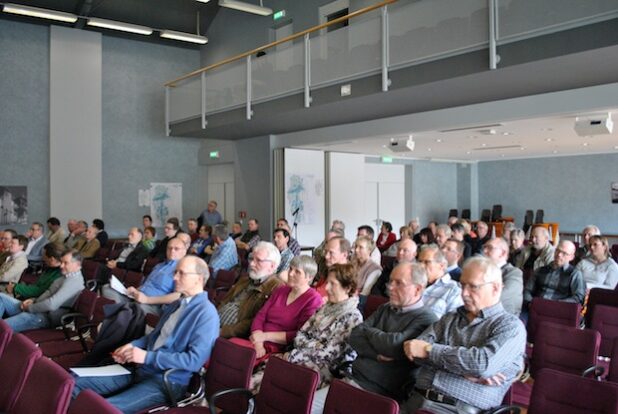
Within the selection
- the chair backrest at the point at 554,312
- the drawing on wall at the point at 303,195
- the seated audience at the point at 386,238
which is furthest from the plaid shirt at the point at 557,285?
the drawing on wall at the point at 303,195

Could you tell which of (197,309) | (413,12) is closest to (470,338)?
(197,309)

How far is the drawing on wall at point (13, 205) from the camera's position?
12.7 meters

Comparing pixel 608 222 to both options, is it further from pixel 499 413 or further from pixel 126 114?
pixel 499 413

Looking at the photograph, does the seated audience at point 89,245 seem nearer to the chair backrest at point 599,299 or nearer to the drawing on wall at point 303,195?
the drawing on wall at point 303,195

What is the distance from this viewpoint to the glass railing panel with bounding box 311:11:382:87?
7.90 metres

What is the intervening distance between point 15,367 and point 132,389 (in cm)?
63

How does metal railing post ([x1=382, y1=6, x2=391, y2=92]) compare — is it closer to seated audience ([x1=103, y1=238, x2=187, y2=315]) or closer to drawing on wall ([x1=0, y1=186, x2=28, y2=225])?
seated audience ([x1=103, y1=238, x2=187, y2=315])

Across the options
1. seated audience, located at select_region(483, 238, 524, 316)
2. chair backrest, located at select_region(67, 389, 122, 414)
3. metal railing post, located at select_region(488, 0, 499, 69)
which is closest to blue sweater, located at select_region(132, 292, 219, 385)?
chair backrest, located at select_region(67, 389, 122, 414)

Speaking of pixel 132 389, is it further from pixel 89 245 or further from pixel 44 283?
pixel 89 245

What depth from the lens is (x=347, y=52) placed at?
27.3ft

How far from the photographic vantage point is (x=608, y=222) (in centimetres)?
1561

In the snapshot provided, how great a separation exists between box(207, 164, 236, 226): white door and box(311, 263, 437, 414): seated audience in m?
11.6

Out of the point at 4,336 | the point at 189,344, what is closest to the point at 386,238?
the point at 189,344

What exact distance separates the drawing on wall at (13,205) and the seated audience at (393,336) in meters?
11.9
